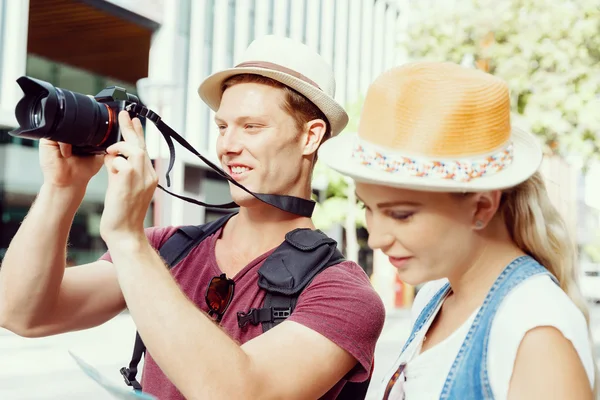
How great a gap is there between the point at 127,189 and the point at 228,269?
1.73 feet

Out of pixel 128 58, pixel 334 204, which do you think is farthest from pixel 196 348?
pixel 334 204

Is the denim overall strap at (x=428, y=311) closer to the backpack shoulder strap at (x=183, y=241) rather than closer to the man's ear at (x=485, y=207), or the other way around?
the man's ear at (x=485, y=207)

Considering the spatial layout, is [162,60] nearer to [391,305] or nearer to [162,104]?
[162,104]

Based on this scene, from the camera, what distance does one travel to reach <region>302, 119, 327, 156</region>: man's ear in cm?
205

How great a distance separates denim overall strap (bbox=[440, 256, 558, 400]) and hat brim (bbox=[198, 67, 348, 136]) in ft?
2.76

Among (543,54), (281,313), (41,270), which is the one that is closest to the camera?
(281,313)

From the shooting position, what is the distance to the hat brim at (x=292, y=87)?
77.2 inches

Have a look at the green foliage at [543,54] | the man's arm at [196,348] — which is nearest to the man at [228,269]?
the man's arm at [196,348]

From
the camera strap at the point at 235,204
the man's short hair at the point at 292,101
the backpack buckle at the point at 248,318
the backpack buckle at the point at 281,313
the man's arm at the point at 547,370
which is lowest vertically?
the backpack buckle at the point at 248,318

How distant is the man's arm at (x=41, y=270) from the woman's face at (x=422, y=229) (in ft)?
2.92

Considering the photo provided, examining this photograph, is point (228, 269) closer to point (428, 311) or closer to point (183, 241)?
point (183, 241)

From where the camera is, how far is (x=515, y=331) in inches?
47.9

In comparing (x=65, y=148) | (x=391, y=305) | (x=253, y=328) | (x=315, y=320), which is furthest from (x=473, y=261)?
(x=391, y=305)

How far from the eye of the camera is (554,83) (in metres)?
12.1
